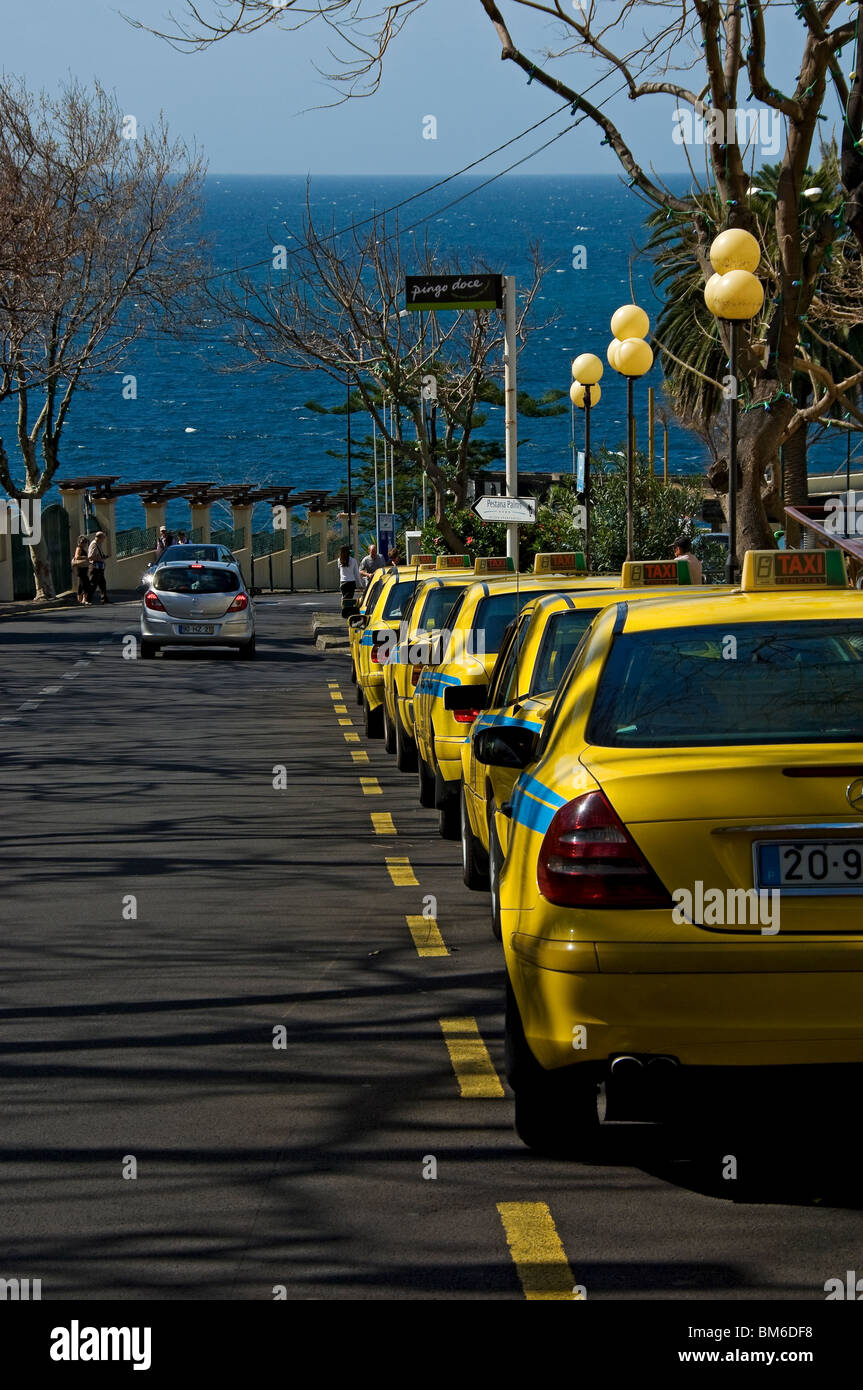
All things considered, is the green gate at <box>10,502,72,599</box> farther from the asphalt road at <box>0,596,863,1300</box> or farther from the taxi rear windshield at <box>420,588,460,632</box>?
the asphalt road at <box>0,596,863,1300</box>

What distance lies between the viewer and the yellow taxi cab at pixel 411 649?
14281 millimetres

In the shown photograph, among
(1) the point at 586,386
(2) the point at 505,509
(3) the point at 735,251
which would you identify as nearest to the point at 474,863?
(2) the point at 505,509

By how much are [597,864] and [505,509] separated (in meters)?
7.13

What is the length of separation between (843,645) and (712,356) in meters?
A: 43.4

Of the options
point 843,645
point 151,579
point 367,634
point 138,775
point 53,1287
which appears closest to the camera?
point 53,1287

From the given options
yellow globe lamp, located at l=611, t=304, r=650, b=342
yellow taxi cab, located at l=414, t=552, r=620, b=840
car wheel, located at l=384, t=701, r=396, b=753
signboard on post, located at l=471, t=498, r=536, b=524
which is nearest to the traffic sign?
signboard on post, located at l=471, t=498, r=536, b=524

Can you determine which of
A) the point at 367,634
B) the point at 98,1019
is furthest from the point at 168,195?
the point at 98,1019

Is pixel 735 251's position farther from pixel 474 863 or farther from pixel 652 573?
pixel 652 573

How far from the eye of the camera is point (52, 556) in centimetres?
5628

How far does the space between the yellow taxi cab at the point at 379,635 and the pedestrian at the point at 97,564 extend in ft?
102

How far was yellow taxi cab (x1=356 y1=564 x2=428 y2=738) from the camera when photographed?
17562 mm

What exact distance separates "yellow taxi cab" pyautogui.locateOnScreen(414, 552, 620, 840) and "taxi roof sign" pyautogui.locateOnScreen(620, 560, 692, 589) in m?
1.61

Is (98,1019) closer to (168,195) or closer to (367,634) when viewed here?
(367,634)
